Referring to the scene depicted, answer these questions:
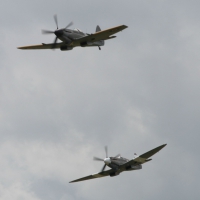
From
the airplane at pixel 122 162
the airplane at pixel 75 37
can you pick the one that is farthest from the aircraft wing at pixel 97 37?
the airplane at pixel 122 162

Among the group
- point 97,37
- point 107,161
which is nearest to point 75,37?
point 97,37

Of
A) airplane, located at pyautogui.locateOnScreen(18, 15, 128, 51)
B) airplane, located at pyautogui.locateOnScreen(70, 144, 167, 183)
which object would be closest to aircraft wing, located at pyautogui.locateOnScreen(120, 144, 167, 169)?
airplane, located at pyautogui.locateOnScreen(70, 144, 167, 183)

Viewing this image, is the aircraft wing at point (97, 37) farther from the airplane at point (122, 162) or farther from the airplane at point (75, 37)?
the airplane at point (122, 162)

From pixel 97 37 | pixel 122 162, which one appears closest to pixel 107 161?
pixel 122 162

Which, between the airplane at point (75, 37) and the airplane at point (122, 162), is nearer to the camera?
the airplane at point (75, 37)

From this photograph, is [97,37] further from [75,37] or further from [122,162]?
[122,162]

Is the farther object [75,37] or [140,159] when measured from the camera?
[140,159]

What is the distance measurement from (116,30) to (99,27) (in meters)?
18.7

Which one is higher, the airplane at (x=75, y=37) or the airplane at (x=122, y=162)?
the airplane at (x=75, y=37)

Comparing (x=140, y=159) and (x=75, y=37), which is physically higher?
(x=75, y=37)

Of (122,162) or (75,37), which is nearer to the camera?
(75,37)

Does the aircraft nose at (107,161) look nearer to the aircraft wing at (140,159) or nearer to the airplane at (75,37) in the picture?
the aircraft wing at (140,159)

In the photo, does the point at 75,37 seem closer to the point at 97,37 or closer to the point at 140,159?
the point at 97,37

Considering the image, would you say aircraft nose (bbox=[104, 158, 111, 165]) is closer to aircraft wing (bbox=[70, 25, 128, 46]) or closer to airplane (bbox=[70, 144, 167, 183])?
airplane (bbox=[70, 144, 167, 183])
